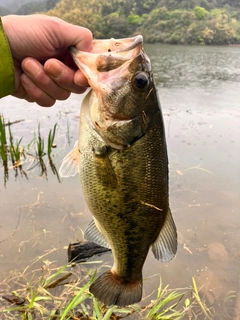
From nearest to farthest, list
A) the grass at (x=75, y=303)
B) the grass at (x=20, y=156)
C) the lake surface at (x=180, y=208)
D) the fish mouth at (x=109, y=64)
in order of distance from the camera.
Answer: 1. the fish mouth at (x=109, y=64)
2. the grass at (x=75, y=303)
3. the lake surface at (x=180, y=208)
4. the grass at (x=20, y=156)

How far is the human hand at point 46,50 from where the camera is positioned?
1939 mm

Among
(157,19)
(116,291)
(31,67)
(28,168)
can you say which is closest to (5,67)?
(31,67)

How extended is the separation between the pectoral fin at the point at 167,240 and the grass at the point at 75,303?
1.10 metres

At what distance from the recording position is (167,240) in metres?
1.94

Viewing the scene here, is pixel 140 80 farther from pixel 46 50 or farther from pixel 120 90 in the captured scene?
pixel 46 50

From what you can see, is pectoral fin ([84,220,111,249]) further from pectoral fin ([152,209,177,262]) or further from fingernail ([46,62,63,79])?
fingernail ([46,62,63,79])

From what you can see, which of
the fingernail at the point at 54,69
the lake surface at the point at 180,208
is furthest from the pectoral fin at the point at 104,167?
the lake surface at the point at 180,208

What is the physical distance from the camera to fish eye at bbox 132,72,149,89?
168 cm

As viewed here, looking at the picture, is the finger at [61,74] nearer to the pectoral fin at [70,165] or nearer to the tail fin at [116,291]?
the pectoral fin at [70,165]

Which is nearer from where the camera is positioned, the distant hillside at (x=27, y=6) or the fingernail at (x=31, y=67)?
the fingernail at (x=31, y=67)

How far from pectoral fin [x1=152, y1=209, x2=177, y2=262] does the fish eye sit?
0.76m

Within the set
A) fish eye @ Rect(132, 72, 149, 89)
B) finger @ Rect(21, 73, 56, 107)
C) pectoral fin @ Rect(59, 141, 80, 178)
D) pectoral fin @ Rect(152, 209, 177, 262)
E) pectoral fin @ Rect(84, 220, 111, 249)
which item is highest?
fish eye @ Rect(132, 72, 149, 89)

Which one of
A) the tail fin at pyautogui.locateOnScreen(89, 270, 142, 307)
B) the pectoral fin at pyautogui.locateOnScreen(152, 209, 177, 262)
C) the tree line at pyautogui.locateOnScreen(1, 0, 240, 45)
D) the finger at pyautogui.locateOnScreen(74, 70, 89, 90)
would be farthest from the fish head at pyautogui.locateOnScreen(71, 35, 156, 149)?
the tree line at pyautogui.locateOnScreen(1, 0, 240, 45)

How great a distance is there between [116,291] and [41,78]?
4.68ft
